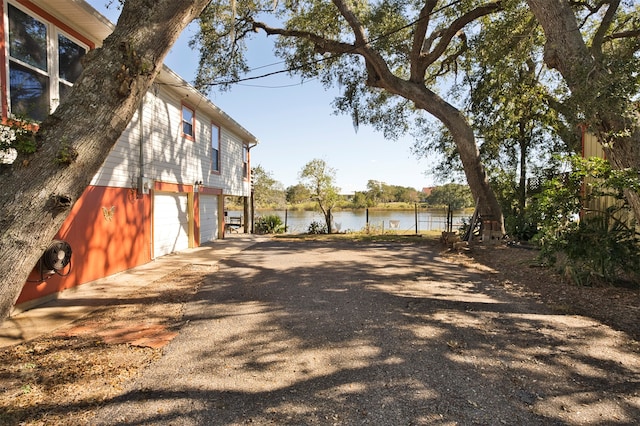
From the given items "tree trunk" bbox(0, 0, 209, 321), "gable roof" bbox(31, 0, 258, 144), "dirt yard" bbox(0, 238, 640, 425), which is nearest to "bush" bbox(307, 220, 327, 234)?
"gable roof" bbox(31, 0, 258, 144)

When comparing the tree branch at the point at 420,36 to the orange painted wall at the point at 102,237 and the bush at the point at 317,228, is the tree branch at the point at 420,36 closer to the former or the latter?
the orange painted wall at the point at 102,237

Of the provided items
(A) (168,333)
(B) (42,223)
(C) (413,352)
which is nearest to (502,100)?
(C) (413,352)

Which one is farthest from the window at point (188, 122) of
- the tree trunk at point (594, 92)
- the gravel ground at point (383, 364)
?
the tree trunk at point (594, 92)

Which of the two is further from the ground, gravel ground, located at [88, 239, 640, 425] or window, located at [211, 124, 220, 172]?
window, located at [211, 124, 220, 172]

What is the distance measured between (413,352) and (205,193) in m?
11.2

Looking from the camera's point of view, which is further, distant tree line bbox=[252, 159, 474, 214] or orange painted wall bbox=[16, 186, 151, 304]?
distant tree line bbox=[252, 159, 474, 214]

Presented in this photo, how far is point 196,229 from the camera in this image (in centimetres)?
1246

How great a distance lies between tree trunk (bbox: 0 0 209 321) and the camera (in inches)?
102

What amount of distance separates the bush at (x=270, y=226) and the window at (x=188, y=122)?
10.3 m

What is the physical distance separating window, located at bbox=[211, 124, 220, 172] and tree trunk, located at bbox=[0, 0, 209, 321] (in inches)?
425

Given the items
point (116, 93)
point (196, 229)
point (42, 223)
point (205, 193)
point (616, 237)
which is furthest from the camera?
point (205, 193)

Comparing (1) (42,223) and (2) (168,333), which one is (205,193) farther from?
(1) (42,223)

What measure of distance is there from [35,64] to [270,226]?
1656cm

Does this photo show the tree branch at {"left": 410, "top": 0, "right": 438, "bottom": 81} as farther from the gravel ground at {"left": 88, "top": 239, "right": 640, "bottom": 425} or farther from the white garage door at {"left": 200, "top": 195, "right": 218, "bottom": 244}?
the gravel ground at {"left": 88, "top": 239, "right": 640, "bottom": 425}
